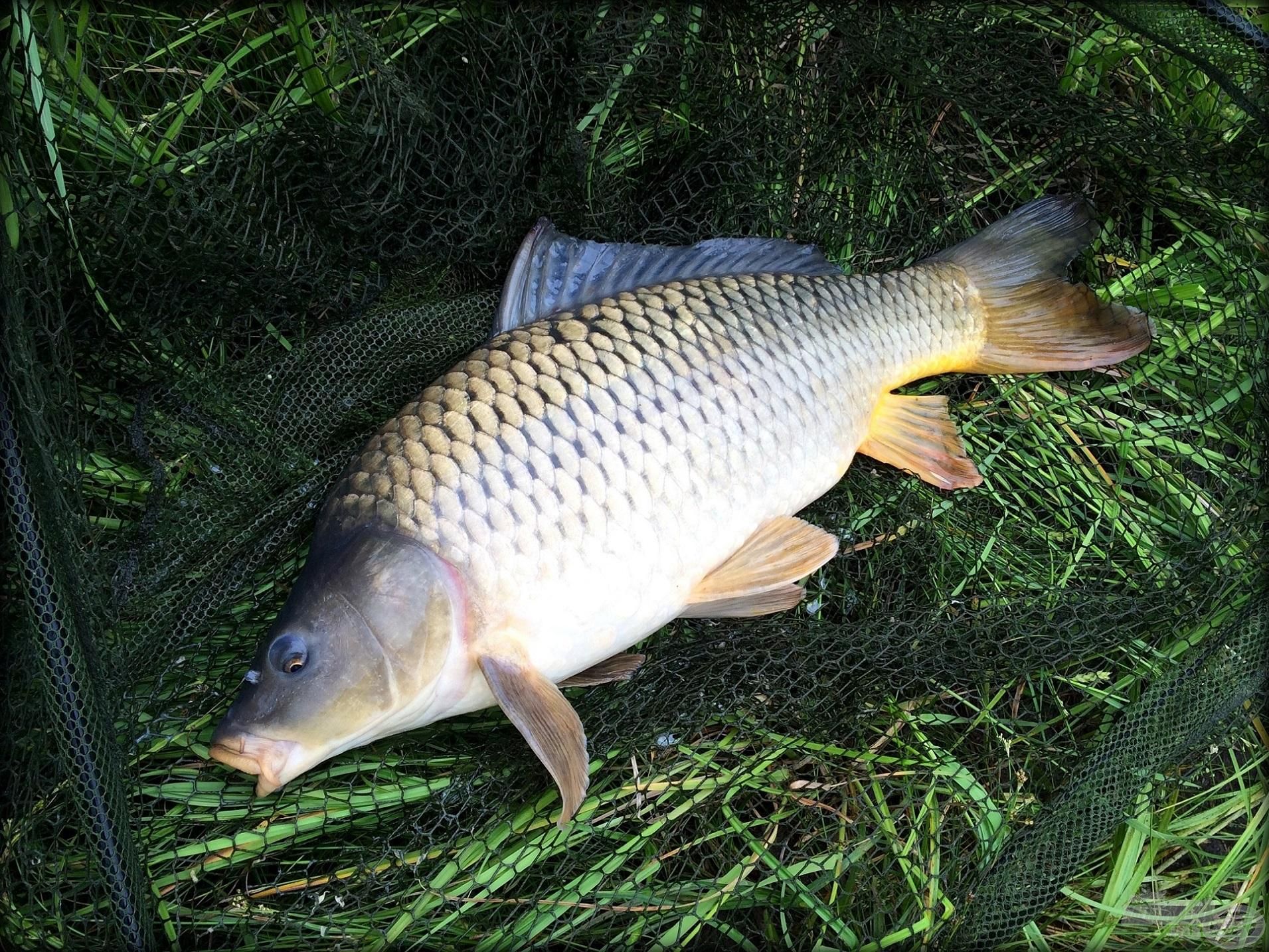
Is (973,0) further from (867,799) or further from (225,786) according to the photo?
(225,786)

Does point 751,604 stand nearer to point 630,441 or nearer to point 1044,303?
point 630,441

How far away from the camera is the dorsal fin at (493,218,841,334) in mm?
1549

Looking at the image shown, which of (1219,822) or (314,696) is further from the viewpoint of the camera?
(1219,822)

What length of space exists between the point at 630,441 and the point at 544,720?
1.40 ft

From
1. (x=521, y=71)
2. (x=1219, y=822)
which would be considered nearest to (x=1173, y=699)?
(x=1219, y=822)

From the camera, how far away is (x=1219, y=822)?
169 centimetres

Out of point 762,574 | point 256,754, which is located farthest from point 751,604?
point 256,754

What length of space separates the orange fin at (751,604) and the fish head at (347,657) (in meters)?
0.41

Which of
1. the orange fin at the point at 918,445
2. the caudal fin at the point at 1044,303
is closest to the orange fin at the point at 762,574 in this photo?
the orange fin at the point at 918,445

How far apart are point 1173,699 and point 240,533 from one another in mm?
1604

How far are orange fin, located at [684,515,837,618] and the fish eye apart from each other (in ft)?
1.91

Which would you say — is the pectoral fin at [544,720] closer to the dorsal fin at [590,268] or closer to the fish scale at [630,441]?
the fish scale at [630,441]

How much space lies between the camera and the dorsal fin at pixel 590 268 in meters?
1.55

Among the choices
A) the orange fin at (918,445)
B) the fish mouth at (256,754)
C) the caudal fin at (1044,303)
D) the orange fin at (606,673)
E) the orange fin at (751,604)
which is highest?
the caudal fin at (1044,303)
